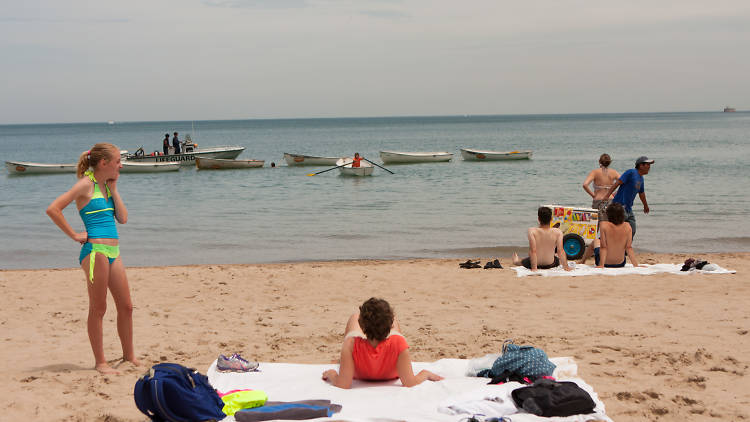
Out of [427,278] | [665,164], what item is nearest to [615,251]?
[427,278]

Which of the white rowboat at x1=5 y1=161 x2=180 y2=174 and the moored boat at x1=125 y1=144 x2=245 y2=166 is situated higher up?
the moored boat at x1=125 y1=144 x2=245 y2=166

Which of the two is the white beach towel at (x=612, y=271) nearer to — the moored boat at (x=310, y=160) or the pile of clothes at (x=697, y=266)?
the pile of clothes at (x=697, y=266)

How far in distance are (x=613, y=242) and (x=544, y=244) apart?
1.05 meters

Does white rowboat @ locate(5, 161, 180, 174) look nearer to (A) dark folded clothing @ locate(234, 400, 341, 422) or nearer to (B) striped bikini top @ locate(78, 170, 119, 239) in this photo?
(B) striped bikini top @ locate(78, 170, 119, 239)

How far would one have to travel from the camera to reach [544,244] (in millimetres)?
9742

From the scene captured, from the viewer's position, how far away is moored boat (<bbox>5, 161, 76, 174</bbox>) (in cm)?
3472

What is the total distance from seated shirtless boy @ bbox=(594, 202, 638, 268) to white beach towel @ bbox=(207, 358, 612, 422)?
4.69 m

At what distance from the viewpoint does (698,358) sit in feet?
18.1

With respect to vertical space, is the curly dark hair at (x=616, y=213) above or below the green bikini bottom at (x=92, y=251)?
below

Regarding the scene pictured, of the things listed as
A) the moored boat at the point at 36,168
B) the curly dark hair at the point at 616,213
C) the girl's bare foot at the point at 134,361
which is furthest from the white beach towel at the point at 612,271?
the moored boat at the point at 36,168

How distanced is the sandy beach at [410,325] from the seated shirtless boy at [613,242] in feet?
1.89

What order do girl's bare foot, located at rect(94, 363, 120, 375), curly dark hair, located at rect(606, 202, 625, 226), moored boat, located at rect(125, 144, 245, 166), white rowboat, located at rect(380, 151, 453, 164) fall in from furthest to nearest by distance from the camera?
1. white rowboat, located at rect(380, 151, 453, 164)
2. moored boat, located at rect(125, 144, 245, 166)
3. curly dark hair, located at rect(606, 202, 625, 226)
4. girl's bare foot, located at rect(94, 363, 120, 375)

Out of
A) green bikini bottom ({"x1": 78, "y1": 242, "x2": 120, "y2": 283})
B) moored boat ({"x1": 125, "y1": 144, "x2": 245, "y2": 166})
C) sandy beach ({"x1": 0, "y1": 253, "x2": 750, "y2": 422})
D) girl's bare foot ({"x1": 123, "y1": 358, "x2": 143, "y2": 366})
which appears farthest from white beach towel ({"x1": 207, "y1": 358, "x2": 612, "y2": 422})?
moored boat ({"x1": 125, "y1": 144, "x2": 245, "y2": 166})

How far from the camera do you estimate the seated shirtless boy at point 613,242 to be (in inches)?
373
